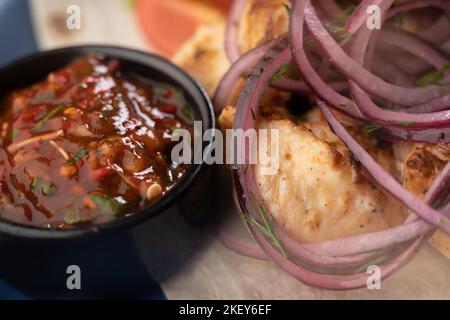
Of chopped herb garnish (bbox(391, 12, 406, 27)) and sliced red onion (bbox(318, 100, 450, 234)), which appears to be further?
chopped herb garnish (bbox(391, 12, 406, 27))

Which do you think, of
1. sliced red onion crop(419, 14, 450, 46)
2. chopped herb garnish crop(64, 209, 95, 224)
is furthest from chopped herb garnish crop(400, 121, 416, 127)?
chopped herb garnish crop(64, 209, 95, 224)

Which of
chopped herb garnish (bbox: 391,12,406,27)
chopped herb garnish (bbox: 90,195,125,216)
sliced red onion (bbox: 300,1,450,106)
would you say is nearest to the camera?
chopped herb garnish (bbox: 90,195,125,216)

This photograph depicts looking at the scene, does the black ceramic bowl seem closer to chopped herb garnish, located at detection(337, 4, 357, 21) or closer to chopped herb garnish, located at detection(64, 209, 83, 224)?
chopped herb garnish, located at detection(64, 209, 83, 224)

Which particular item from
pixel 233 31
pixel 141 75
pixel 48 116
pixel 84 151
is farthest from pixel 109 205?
pixel 233 31

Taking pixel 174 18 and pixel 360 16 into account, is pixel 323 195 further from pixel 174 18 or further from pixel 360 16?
pixel 174 18

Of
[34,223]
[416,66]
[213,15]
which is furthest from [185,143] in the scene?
[213,15]
